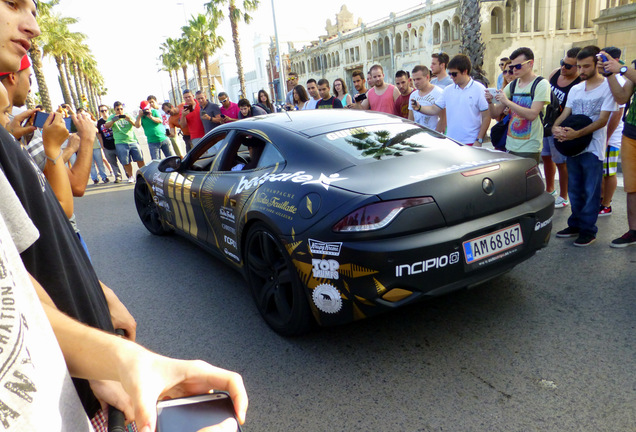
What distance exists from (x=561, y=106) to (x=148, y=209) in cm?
538

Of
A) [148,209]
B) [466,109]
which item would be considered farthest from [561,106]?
[148,209]

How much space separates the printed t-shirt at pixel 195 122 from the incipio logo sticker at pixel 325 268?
26.9 ft

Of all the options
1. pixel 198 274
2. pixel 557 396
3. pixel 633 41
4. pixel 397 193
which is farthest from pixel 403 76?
pixel 633 41

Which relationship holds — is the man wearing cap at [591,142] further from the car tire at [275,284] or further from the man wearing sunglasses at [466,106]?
the car tire at [275,284]

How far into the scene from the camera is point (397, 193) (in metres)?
2.46

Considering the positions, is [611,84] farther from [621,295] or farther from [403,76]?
[403,76]

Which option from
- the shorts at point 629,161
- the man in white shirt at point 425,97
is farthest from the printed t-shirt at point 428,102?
the shorts at point 629,161

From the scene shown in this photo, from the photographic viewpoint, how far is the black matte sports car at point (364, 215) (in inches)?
96.0

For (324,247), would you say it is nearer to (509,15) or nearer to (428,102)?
(428,102)

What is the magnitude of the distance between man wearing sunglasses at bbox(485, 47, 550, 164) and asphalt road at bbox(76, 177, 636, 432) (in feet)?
4.67

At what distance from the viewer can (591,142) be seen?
4219 mm

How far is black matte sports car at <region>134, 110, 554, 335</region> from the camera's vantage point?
244 cm

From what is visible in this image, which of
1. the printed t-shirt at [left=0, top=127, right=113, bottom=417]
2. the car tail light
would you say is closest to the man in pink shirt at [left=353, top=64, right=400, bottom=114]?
the car tail light

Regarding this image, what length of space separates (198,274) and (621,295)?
3601mm
